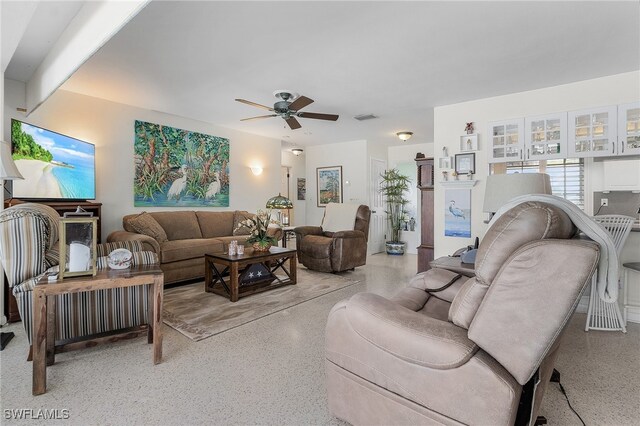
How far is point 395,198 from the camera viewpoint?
7176 mm

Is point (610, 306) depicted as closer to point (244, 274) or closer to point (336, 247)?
point (336, 247)

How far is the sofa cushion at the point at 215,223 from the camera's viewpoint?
5.02 metres

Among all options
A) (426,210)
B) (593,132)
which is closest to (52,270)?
(426,210)

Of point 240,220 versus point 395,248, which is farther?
point 395,248

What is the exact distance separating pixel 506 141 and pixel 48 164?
5276mm

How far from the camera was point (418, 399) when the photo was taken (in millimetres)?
1199

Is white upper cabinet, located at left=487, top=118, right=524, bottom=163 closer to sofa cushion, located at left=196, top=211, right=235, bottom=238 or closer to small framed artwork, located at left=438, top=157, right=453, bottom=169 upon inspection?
small framed artwork, located at left=438, top=157, right=453, bottom=169

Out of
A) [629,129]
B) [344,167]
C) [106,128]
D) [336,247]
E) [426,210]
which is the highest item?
[106,128]

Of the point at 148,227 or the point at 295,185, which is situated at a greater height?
the point at 295,185

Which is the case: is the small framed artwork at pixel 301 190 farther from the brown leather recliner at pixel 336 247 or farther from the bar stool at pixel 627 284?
the bar stool at pixel 627 284

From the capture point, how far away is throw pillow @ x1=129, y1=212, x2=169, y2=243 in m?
3.95

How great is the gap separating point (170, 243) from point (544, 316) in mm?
4092

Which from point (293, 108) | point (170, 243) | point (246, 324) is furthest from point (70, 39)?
point (246, 324)

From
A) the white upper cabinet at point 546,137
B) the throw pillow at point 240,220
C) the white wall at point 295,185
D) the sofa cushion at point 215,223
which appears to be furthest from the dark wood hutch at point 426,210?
the white wall at point 295,185
